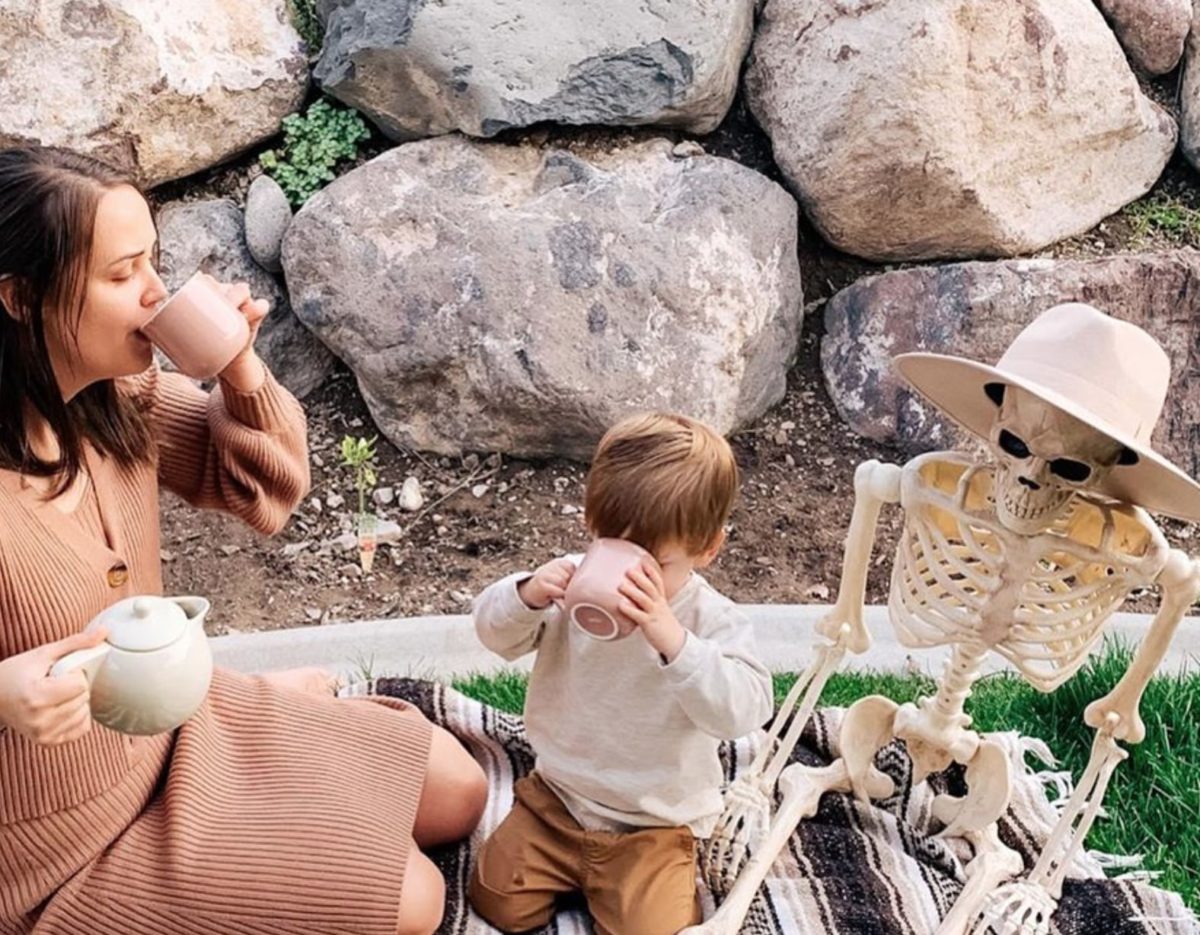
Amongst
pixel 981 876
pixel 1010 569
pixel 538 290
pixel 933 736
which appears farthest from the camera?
pixel 538 290

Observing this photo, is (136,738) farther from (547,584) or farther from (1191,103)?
(1191,103)

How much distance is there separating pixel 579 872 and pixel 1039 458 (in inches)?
33.7

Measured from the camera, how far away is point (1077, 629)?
1916mm

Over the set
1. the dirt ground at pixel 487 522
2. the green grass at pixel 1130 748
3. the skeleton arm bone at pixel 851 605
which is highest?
the skeleton arm bone at pixel 851 605

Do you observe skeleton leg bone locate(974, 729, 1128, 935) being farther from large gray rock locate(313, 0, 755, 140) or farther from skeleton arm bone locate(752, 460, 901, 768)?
large gray rock locate(313, 0, 755, 140)

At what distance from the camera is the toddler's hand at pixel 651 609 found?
5.57 ft

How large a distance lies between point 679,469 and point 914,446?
183 cm

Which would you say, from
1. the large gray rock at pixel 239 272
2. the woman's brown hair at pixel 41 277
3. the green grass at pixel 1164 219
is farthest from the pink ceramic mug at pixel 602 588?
the green grass at pixel 1164 219

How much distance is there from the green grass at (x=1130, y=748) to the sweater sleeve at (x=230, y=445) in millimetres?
767

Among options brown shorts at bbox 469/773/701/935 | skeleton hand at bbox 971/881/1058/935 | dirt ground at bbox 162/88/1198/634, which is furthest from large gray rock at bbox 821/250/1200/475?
brown shorts at bbox 469/773/701/935

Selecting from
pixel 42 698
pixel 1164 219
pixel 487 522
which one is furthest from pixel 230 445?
pixel 1164 219

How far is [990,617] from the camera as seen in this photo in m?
1.93

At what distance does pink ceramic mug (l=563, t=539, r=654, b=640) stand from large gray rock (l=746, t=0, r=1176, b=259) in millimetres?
1966

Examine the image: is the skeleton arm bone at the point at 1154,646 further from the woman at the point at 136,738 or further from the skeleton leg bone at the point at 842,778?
the woman at the point at 136,738
